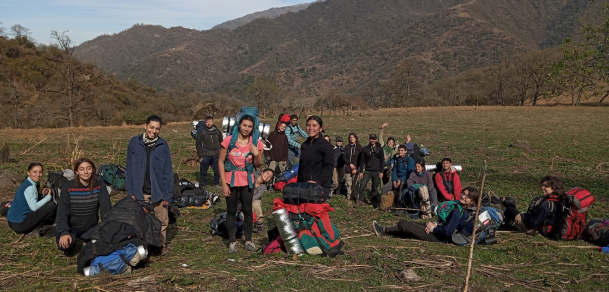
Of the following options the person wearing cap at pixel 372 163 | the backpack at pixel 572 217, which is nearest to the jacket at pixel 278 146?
the person wearing cap at pixel 372 163

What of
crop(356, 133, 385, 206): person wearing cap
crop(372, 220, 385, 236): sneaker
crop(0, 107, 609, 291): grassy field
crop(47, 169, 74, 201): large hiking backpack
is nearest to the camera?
crop(0, 107, 609, 291): grassy field

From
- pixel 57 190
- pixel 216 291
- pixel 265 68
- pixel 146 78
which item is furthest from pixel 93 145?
pixel 265 68

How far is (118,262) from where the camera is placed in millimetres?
4980

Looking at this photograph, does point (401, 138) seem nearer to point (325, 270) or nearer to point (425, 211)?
point (425, 211)

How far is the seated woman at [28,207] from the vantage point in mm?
6500

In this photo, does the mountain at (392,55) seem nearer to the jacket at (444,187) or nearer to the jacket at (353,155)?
the jacket at (353,155)

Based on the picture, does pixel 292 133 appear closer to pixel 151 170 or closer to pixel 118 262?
pixel 151 170

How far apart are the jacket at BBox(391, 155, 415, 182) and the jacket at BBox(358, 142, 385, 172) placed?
31 cm

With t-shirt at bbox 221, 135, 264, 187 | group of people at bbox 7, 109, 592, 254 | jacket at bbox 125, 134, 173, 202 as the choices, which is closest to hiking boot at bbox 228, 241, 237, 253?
group of people at bbox 7, 109, 592, 254

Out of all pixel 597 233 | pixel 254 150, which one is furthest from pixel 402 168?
pixel 254 150

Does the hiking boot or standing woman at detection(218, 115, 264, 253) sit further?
the hiking boot

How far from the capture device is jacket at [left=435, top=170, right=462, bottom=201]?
9198 mm

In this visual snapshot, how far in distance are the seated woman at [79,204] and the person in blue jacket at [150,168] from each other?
1.38 ft

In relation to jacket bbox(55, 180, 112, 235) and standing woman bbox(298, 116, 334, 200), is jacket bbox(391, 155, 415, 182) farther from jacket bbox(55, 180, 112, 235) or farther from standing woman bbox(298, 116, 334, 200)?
jacket bbox(55, 180, 112, 235)
